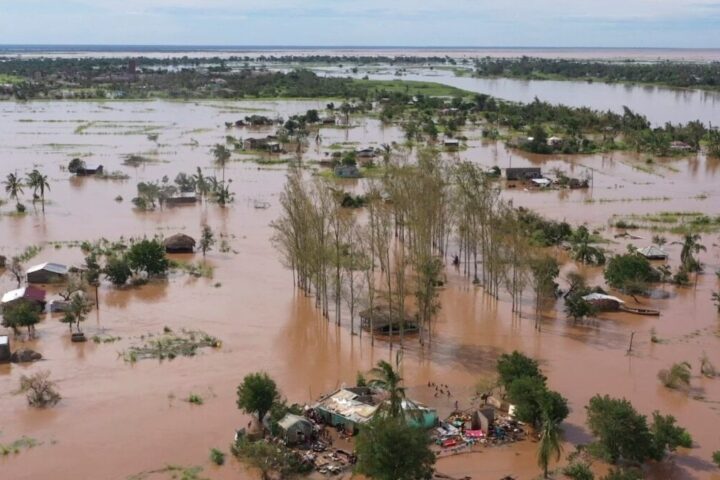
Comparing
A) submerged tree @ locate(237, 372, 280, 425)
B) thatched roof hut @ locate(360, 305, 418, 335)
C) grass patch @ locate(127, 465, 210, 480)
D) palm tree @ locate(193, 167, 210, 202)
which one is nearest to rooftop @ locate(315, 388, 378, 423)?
submerged tree @ locate(237, 372, 280, 425)

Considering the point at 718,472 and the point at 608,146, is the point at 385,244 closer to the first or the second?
the point at 718,472

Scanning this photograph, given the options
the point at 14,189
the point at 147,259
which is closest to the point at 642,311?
the point at 147,259

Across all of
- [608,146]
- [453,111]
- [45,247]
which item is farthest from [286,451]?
[453,111]

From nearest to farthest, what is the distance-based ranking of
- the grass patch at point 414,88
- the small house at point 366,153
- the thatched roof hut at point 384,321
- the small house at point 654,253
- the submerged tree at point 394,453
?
the submerged tree at point 394,453
the thatched roof hut at point 384,321
the small house at point 654,253
the small house at point 366,153
the grass patch at point 414,88

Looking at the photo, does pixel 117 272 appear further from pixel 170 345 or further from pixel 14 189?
pixel 14 189

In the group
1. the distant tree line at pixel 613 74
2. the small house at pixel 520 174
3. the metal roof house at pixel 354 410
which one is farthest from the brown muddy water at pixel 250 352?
the distant tree line at pixel 613 74

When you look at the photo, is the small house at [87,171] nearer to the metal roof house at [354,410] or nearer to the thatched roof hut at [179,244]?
the thatched roof hut at [179,244]

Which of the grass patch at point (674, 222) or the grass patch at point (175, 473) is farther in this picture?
the grass patch at point (674, 222)
